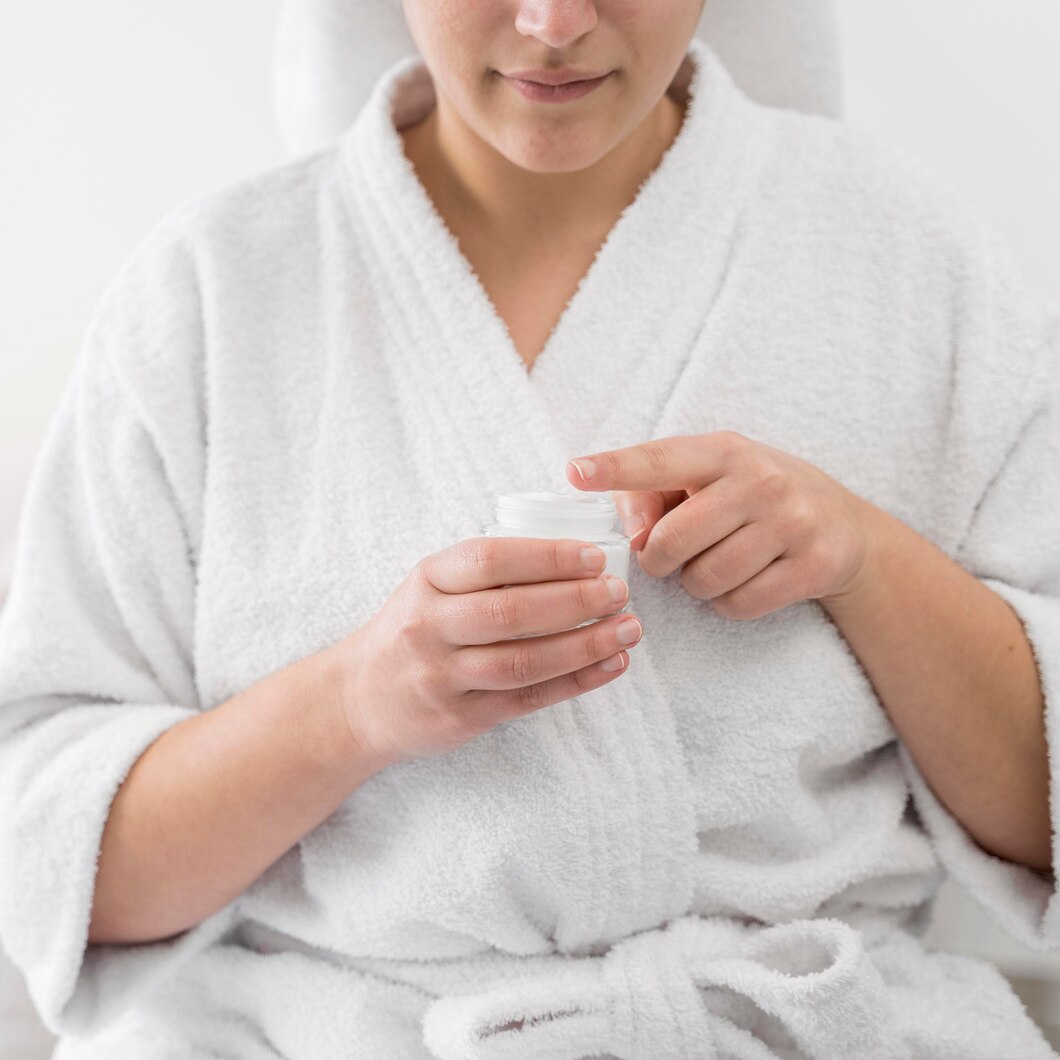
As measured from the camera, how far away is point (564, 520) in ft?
2.01

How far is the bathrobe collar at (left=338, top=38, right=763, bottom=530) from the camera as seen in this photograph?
0.82 meters

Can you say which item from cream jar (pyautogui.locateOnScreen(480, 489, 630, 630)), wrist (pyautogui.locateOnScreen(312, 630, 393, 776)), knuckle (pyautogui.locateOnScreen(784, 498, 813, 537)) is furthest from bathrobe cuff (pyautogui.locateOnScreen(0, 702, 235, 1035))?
knuckle (pyautogui.locateOnScreen(784, 498, 813, 537))

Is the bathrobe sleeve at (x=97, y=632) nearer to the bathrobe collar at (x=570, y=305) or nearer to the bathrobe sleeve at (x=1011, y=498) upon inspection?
the bathrobe collar at (x=570, y=305)

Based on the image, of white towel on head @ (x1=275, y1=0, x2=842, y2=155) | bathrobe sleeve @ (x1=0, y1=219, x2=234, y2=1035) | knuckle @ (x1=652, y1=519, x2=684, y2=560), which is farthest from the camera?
white towel on head @ (x1=275, y1=0, x2=842, y2=155)

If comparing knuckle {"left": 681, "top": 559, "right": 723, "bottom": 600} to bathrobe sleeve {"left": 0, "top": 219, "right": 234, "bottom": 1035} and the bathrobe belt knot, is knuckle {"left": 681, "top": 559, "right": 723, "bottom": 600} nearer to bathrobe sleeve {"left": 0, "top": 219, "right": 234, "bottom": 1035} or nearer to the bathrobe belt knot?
the bathrobe belt knot

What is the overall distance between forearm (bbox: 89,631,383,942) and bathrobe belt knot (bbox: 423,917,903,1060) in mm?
171

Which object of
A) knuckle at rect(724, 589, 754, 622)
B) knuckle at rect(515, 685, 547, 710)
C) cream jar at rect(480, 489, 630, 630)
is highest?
cream jar at rect(480, 489, 630, 630)

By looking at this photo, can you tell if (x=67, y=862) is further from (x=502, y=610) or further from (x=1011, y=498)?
(x=1011, y=498)

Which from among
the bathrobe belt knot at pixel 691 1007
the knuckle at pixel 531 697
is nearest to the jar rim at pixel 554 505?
the knuckle at pixel 531 697

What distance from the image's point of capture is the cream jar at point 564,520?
61cm

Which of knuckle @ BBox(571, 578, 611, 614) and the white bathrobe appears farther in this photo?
the white bathrobe

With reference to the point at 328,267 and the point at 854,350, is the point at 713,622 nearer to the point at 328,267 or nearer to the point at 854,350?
the point at 854,350

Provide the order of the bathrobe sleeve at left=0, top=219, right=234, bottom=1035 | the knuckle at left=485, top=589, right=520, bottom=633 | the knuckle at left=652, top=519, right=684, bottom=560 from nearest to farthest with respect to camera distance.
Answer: the knuckle at left=485, top=589, right=520, bottom=633
the knuckle at left=652, top=519, right=684, bottom=560
the bathrobe sleeve at left=0, top=219, right=234, bottom=1035

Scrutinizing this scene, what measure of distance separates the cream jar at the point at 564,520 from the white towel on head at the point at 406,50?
56cm
